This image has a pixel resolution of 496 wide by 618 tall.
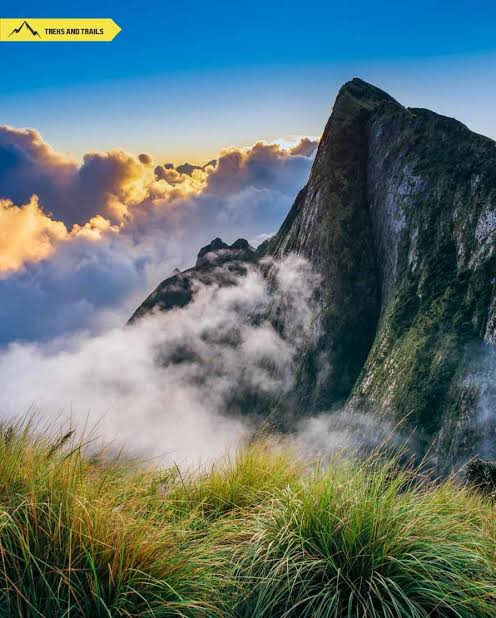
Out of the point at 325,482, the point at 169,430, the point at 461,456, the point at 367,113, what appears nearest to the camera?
the point at 325,482

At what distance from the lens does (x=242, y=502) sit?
19.5 ft

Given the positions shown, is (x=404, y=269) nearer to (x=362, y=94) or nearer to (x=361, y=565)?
(x=362, y=94)

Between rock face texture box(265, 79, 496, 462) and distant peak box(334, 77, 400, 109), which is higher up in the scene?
distant peak box(334, 77, 400, 109)

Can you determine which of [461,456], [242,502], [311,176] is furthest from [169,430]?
[242,502]

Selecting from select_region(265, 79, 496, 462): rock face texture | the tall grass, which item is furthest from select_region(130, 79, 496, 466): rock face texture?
the tall grass

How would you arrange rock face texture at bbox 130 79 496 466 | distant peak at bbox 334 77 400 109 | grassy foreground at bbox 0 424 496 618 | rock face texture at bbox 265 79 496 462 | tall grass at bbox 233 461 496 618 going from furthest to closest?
1. distant peak at bbox 334 77 400 109
2. rock face texture at bbox 265 79 496 462
3. rock face texture at bbox 130 79 496 466
4. tall grass at bbox 233 461 496 618
5. grassy foreground at bbox 0 424 496 618

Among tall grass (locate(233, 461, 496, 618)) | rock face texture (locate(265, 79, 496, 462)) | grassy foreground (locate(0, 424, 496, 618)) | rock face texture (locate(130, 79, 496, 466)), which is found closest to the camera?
grassy foreground (locate(0, 424, 496, 618))

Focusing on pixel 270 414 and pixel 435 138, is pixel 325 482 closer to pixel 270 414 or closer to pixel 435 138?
pixel 435 138

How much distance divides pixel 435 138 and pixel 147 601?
128661mm

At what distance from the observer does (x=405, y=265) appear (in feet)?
372

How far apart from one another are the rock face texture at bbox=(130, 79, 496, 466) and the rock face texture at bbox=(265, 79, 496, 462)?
1.02ft

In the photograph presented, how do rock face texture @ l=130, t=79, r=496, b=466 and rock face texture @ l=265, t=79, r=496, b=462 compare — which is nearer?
rock face texture @ l=130, t=79, r=496, b=466

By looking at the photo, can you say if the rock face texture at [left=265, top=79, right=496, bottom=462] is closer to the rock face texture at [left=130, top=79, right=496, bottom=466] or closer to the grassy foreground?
the rock face texture at [left=130, top=79, right=496, bottom=466]

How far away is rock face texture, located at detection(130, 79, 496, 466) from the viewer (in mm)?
84188
